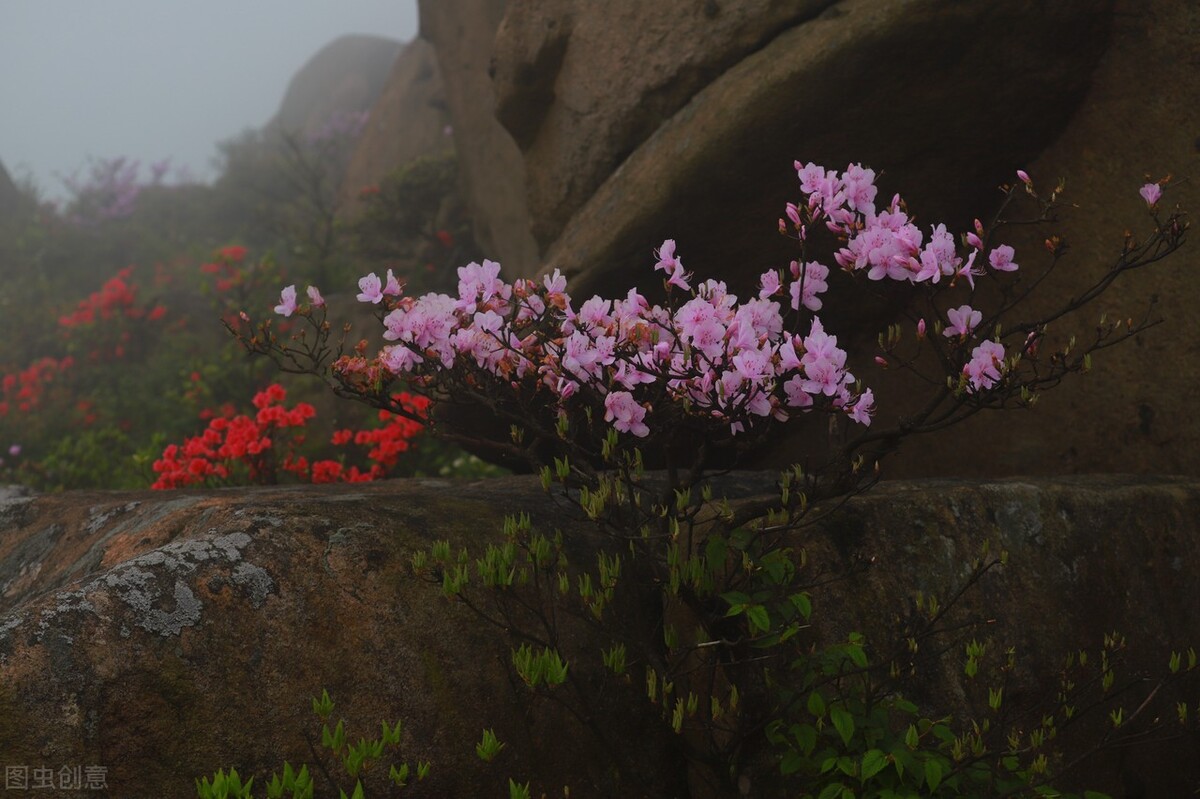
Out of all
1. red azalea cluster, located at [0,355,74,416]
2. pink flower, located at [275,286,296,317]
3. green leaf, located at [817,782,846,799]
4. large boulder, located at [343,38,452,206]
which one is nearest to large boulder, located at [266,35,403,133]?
large boulder, located at [343,38,452,206]

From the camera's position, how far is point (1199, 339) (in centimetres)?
469

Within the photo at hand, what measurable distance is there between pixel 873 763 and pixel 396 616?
1.47 meters

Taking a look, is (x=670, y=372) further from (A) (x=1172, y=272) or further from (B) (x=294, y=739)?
(A) (x=1172, y=272)

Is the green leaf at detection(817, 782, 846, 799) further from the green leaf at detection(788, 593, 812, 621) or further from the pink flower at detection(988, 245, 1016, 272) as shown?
the pink flower at detection(988, 245, 1016, 272)

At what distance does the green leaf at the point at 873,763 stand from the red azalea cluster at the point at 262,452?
3906 mm

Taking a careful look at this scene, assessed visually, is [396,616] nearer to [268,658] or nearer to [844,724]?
[268,658]

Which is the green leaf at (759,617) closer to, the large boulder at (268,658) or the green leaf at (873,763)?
the green leaf at (873,763)

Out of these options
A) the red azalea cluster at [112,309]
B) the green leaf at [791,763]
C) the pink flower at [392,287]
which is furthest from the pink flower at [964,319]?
the red azalea cluster at [112,309]

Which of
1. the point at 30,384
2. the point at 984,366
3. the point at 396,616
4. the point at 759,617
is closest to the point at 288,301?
the point at 396,616

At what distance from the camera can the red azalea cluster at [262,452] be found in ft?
20.5

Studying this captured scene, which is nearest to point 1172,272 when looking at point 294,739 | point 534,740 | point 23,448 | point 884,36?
point 884,36

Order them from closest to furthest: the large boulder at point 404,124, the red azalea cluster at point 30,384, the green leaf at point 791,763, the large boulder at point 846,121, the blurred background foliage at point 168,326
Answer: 1. the green leaf at point 791,763
2. the large boulder at point 846,121
3. the blurred background foliage at point 168,326
4. the red azalea cluster at point 30,384
5. the large boulder at point 404,124

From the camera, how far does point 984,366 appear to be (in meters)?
3.09

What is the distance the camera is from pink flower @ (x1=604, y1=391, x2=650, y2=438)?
3.16m
